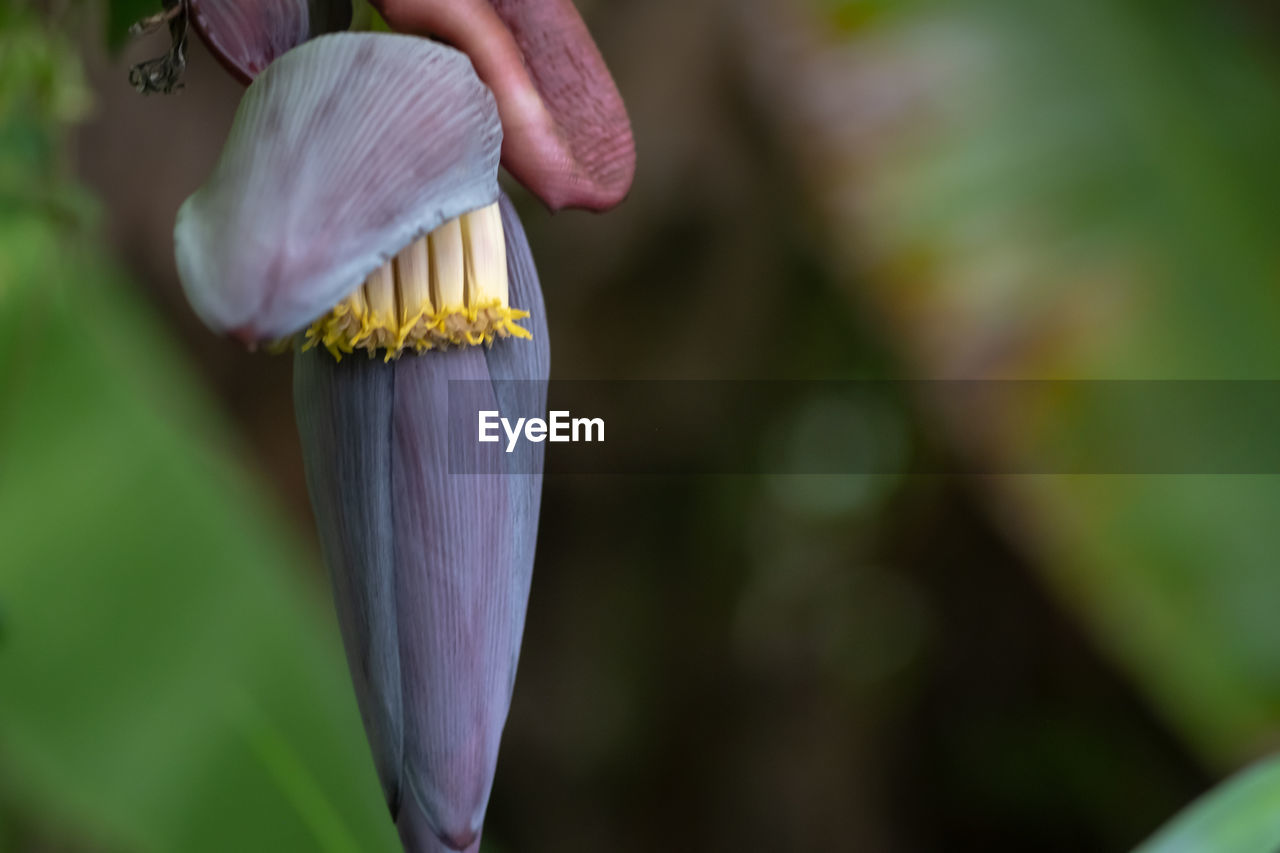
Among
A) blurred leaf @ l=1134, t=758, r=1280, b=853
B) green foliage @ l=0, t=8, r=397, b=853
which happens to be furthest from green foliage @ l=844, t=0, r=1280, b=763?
green foliage @ l=0, t=8, r=397, b=853

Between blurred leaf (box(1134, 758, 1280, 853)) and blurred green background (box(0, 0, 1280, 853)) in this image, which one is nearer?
blurred leaf (box(1134, 758, 1280, 853))

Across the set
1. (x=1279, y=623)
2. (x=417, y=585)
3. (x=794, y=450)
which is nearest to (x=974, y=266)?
(x=1279, y=623)

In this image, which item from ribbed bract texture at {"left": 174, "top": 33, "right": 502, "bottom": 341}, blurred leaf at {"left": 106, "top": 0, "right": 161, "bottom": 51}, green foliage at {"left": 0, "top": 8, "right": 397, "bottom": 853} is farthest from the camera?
green foliage at {"left": 0, "top": 8, "right": 397, "bottom": 853}

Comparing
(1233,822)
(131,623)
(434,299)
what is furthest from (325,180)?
(131,623)

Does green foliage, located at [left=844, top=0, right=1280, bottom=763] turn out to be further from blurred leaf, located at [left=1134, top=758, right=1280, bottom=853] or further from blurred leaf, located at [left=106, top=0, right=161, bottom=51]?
blurred leaf, located at [left=106, top=0, right=161, bottom=51]

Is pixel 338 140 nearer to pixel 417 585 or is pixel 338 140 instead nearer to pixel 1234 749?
pixel 417 585

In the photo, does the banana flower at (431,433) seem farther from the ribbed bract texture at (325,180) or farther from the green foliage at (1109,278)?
the green foliage at (1109,278)

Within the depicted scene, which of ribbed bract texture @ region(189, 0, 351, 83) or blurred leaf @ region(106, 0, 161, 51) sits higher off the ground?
ribbed bract texture @ region(189, 0, 351, 83)
